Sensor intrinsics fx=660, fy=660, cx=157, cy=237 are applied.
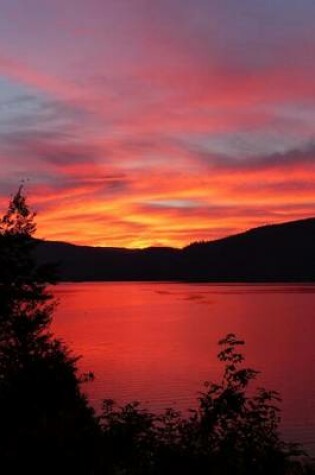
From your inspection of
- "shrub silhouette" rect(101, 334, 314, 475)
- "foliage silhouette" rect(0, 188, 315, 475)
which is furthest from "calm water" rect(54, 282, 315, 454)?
"shrub silhouette" rect(101, 334, 314, 475)

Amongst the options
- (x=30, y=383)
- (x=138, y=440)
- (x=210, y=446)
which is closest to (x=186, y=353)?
(x=30, y=383)

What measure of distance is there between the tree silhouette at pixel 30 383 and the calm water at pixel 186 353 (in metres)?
15.9

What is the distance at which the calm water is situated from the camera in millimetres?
55969

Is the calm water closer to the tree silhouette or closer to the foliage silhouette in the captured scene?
the tree silhouette

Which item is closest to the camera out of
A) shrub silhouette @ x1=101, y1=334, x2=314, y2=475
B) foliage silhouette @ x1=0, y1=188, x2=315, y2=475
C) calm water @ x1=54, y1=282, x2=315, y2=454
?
foliage silhouette @ x1=0, y1=188, x2=315, y2=475

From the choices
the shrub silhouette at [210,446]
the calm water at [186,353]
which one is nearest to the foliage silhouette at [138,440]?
the shrub silhouette at [210,446]

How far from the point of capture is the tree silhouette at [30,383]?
42.6 ft

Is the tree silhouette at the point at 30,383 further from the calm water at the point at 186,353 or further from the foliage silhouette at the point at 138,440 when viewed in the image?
the calm water at the point at 186,353

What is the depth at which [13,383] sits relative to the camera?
2175cm

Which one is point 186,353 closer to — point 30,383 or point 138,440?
point 30,383

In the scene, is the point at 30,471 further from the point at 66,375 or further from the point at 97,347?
the point at 97,347

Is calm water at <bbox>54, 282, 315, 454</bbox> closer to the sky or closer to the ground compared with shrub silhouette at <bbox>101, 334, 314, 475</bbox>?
closer to the ground

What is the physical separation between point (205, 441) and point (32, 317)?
28.5m

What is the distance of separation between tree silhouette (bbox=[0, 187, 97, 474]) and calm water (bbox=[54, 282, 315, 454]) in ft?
52.2
